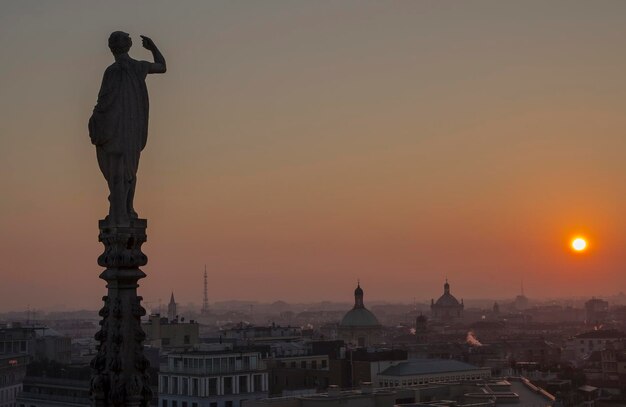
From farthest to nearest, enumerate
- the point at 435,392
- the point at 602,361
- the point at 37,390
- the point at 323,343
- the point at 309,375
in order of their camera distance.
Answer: the point at 602,361 < the point at 323,343 < the point at 309,375 < the point at 37,390 < the point at 435,392

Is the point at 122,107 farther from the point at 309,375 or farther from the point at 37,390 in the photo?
the point at 309,375

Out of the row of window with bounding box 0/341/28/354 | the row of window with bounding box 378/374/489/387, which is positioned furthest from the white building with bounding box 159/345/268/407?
the row of window with bounding box 0/341/28/354

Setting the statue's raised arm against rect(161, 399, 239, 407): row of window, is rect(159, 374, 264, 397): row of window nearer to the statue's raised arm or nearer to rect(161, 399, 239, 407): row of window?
rect(161, 399, 239, 407): row of window

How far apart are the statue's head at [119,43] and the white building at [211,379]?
227 ft

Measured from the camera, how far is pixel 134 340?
10125 mm

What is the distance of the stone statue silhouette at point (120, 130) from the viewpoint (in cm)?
1036

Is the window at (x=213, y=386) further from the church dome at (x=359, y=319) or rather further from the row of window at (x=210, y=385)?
the church dome at (x=359, y=319)

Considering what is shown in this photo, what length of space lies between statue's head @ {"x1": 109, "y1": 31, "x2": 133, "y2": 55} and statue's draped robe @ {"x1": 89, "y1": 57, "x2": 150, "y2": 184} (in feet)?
0.71

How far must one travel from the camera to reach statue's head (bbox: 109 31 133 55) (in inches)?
423

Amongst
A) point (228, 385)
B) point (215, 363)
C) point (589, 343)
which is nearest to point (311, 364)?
point (228, 385)

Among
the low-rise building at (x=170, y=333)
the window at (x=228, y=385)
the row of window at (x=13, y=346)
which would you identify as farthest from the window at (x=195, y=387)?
the row of window at (x=13, y=346)

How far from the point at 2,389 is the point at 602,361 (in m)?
73.9

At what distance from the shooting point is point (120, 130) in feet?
34.2

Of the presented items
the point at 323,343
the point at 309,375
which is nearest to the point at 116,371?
the point at 309,375
